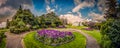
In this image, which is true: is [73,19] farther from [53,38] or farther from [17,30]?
[53,38]

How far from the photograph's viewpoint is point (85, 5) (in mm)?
61469

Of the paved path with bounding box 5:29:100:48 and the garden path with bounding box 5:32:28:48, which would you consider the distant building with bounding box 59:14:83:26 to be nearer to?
the paved path with bounding box 5:29:100:48

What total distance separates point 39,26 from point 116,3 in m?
19.8

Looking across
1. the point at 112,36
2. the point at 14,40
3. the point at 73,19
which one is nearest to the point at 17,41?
the point at 14,40

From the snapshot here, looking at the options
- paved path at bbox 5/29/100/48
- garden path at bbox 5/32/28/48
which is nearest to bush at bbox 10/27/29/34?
garden path at bbox 5/32/28/48

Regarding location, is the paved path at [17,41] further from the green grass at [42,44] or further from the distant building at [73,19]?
the distant building at [73,19]

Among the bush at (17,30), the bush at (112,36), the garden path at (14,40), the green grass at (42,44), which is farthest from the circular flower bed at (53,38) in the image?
the bush at (112,36)

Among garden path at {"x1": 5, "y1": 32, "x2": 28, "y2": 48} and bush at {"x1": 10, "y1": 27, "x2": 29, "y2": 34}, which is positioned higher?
bush at {"x1": 10, "y1": 27, "x2": 29, "y2": 34}

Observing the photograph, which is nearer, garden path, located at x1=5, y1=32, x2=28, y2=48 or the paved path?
garden path, located at x1=5, y1=32, x2=28, y2=48

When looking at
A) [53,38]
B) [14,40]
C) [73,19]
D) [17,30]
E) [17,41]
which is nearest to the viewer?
[53,38]

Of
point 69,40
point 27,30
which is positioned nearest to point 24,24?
point 27,30

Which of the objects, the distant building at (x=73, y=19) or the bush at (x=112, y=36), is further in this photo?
the distant building at (x=73, y=19)

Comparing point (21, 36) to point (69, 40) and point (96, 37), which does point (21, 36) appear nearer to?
point (69, 40)

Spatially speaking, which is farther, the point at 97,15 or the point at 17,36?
the point at 97,15
